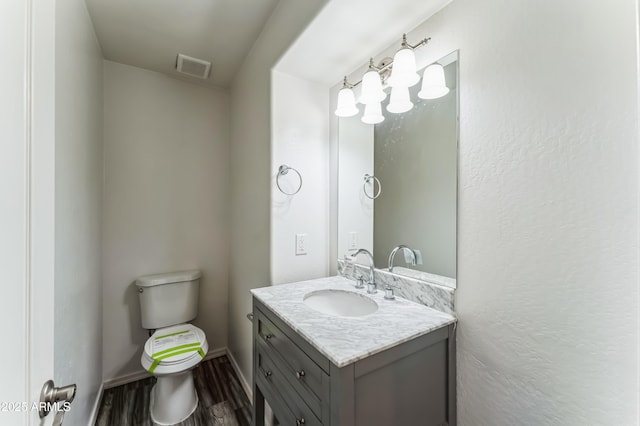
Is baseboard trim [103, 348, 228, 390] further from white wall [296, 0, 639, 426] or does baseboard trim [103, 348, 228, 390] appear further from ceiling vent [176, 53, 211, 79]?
ceiling vent [176, 53, 211, 79]

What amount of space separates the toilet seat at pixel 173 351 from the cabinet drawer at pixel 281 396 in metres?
0.61

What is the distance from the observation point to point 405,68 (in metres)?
1.12

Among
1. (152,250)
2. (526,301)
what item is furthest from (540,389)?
(152,250)

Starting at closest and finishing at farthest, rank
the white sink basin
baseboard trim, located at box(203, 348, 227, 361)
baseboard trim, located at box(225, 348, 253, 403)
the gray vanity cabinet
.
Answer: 1. the gray vanity cabinet
2. the white sink basin
3. baseboard trim, located at box(225, 348, 253, 403)
4. baseboard trim, located at box(203, 348, 227, 361)

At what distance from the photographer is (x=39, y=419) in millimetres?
509

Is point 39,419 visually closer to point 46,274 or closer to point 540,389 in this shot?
point 46,274

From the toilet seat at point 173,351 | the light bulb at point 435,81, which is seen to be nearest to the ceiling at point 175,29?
the light bulb at point 435,81

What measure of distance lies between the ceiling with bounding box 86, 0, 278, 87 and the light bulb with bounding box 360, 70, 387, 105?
69 cm

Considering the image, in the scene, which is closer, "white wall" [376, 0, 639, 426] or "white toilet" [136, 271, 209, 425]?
"white wall" [376, 0, 639, 426]

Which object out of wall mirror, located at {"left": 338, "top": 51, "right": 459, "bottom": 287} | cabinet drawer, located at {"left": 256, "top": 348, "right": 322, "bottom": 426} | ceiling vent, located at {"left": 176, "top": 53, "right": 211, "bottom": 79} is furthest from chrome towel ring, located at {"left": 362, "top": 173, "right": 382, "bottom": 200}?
ceiling vent, located at {"left": 176, "top": 53, "right": 211, "bottom": 79}

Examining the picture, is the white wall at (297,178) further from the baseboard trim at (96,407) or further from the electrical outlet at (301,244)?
the baseboard trim at (96,407)

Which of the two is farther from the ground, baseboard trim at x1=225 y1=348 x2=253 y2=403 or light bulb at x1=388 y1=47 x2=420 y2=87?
light bulb at x1=388 y1=47 x2=420 y2=87

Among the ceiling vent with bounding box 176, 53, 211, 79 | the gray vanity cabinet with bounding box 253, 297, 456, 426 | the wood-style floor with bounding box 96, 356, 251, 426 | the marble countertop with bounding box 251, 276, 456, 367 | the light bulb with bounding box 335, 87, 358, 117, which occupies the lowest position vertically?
the wood-style floor with bounding box 96, 356, 251, 426

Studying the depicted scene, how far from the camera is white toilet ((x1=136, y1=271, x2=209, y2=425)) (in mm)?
1612
